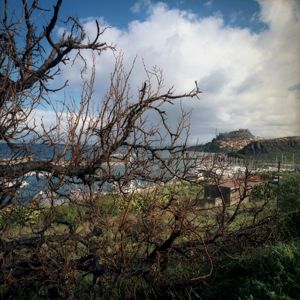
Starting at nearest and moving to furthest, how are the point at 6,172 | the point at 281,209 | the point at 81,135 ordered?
the point at 6,172 → the point at 81,135 → the point at 281,209

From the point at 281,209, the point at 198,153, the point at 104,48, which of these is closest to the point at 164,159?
the point at 198,153

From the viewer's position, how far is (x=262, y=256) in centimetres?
673

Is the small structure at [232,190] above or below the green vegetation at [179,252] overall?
above

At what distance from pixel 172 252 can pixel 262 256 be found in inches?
67.8

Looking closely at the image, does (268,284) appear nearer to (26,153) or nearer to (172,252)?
(172,252)

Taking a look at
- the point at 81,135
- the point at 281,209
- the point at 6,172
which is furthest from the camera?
the point at 281,209

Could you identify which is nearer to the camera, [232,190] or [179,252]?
[179,252]

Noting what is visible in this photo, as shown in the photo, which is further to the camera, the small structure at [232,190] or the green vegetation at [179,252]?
the small structure at [232,190]

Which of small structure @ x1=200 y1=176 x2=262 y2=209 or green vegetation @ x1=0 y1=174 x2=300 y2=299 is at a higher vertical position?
small structure @ x1=200 y1=176 x2=262 y2=209

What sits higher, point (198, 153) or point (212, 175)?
point (198, 153)

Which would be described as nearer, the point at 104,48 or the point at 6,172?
the point at 6,172

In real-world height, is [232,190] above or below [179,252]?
above

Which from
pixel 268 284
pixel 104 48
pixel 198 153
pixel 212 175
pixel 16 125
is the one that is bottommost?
pixel 268 284

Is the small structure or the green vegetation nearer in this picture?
the green vegetation
